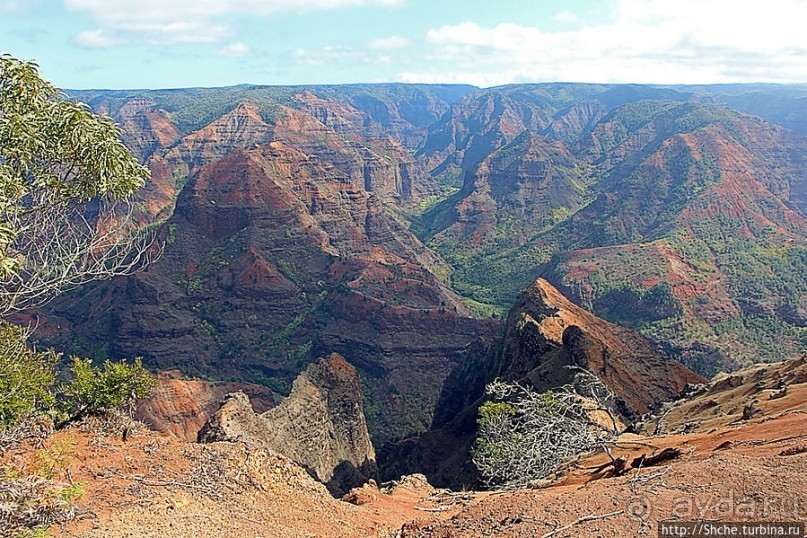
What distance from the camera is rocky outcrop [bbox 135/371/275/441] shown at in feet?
148

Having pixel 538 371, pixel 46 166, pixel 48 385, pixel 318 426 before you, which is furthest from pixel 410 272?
pixel 46 166

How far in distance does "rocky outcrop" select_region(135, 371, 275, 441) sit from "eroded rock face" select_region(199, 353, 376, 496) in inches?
210

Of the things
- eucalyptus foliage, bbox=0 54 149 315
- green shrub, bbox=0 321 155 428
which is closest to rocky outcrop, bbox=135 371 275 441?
green shrub, bbox=0 321 155 428

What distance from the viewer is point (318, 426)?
132 ft

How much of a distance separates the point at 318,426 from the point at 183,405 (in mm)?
14881

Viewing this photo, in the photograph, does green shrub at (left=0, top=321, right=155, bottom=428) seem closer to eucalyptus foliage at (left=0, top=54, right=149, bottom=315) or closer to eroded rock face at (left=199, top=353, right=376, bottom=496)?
eucalyptus foliage at (left=0, top=54, right=149, bottom=315)

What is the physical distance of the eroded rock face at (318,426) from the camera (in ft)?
103

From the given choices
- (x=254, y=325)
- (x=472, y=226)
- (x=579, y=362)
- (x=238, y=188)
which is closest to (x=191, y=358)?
(x=254, y=325)

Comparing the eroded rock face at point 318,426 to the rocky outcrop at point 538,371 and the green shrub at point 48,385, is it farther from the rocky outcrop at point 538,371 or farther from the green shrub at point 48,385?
the green shrub at point 48,385

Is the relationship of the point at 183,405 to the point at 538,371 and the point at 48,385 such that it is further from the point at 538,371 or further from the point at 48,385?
the point at 48,385

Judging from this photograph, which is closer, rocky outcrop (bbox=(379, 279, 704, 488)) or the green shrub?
the green shrub

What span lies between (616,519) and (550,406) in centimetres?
1033

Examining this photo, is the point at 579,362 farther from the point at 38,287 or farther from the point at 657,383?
the point at 38,287

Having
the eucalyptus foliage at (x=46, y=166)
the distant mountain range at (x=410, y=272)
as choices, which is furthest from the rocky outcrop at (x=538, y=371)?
the eucalyptus foliage at (x=46, y=166)
